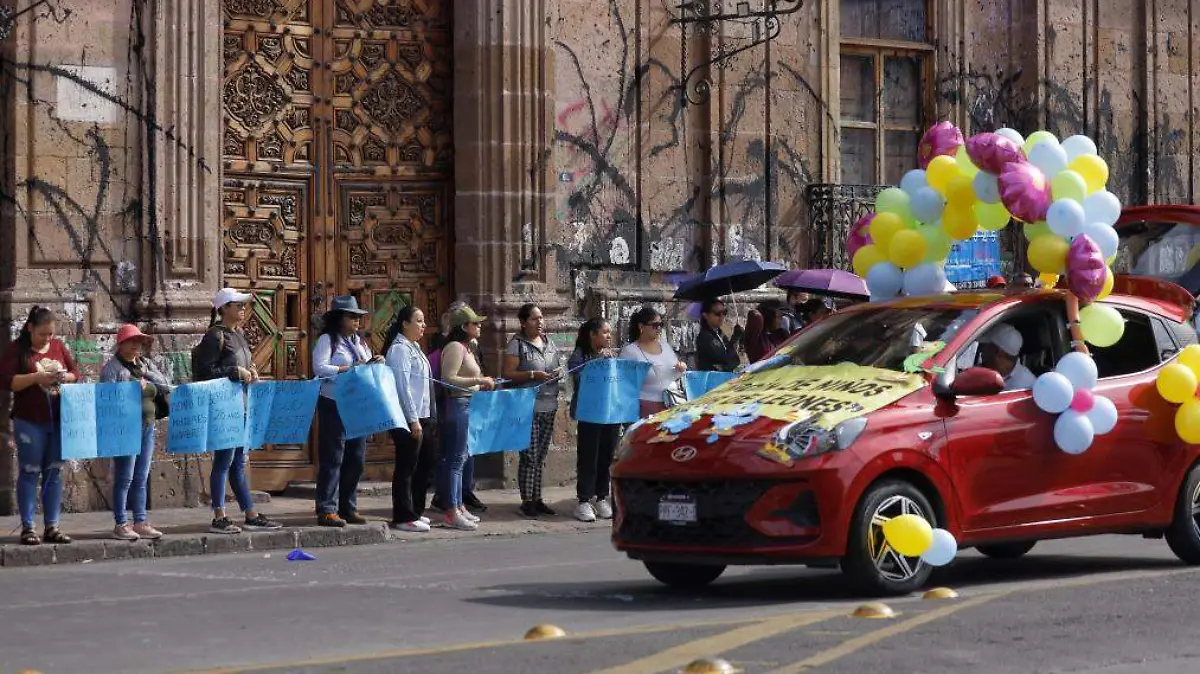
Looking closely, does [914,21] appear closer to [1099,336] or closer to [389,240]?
[389,240]

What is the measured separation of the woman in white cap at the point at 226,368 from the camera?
55.0 ft

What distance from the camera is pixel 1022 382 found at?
1286cm

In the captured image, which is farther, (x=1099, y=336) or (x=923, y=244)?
(x=923, y=244)

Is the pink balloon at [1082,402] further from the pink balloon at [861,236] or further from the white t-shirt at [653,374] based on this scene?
the white t-shirt at [653,374]

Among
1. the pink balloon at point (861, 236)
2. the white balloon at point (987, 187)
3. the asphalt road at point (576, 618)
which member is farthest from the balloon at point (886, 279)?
the asphalt road at point (576, 618)

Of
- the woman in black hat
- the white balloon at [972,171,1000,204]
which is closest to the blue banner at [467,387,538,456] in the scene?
the woman in black hat

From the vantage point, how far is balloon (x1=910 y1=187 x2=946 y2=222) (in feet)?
46.6

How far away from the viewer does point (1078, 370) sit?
1274cm

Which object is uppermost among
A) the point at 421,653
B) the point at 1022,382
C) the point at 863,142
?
the point at 863,142

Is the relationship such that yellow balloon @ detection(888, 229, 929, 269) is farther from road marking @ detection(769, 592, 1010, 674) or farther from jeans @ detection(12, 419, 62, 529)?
jeans @ detection(12, 419, 62, 529)

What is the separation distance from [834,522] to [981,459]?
3.78 feet

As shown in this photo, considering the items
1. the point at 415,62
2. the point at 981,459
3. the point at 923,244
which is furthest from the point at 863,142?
the point at 981,459

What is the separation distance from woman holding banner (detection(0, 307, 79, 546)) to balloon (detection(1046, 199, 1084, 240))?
22.9 feet

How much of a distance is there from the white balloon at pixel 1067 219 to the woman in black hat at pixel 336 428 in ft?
19.8
